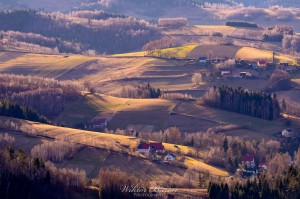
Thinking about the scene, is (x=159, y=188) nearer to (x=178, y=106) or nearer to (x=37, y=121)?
(x=37, y=121)

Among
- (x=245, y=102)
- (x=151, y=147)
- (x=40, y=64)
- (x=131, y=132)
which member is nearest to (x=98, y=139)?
(x=151, y=147)

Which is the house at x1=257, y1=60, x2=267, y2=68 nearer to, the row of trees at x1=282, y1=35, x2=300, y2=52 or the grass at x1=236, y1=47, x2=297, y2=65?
the grass at x1=236, y1=47, x2=297, y2=65

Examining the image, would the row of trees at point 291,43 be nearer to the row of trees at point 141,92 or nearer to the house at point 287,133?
the row of trees at point 141,92

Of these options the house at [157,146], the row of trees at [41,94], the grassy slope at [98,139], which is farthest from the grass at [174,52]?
the house at [157,146]

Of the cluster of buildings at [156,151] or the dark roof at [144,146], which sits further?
the dark roof at [144,146]

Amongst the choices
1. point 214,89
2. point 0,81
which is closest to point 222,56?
point 214,89

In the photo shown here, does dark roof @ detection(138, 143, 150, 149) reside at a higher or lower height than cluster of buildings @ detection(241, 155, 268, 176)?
higher

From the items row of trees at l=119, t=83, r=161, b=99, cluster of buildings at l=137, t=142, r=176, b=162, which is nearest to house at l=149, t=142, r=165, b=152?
cluster of buildings at l=137, t=142, r=176, b=162
